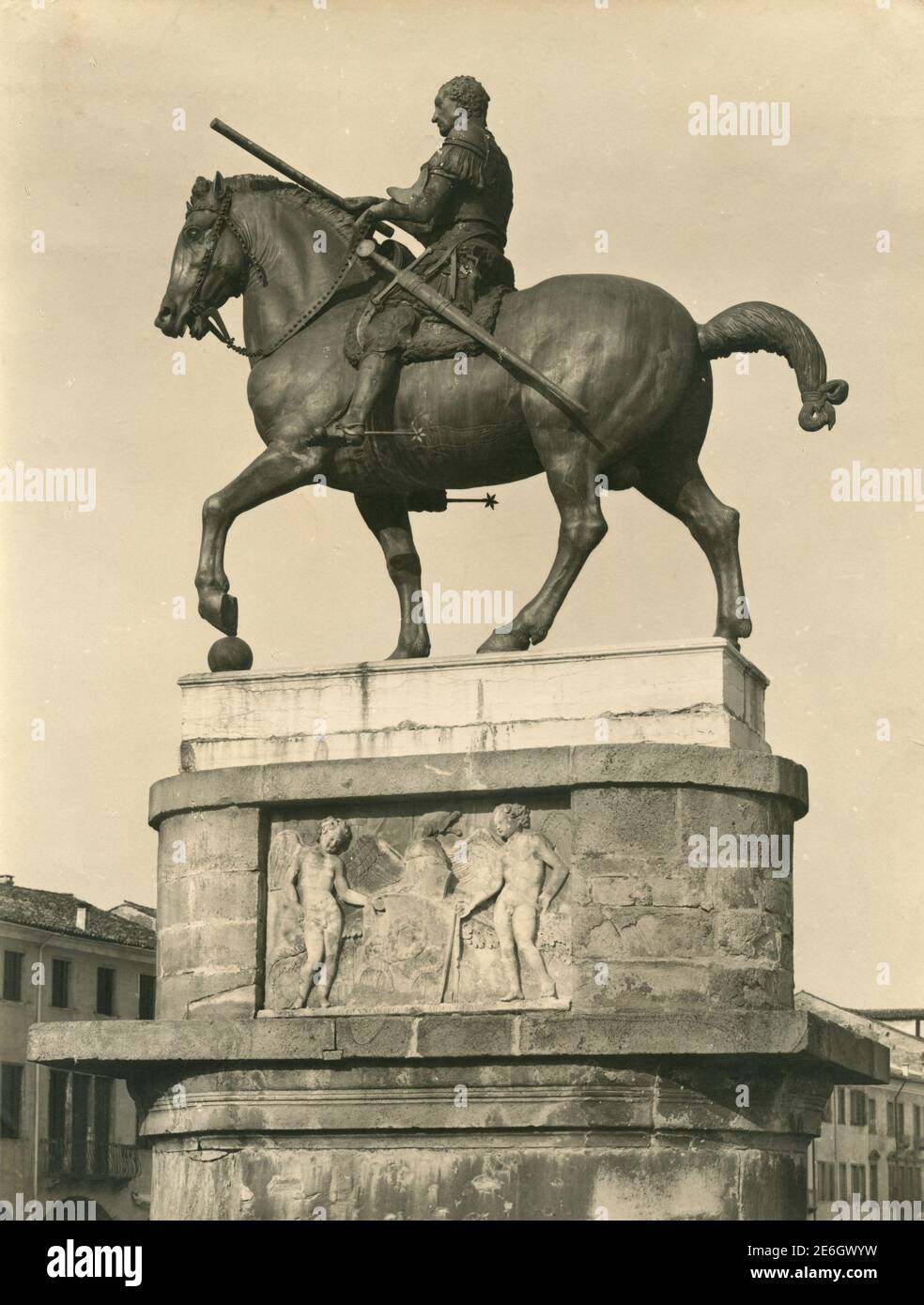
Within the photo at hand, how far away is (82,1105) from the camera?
55.7 metres

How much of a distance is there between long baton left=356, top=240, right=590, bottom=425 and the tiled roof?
35.7m

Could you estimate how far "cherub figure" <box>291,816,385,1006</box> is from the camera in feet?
58.9

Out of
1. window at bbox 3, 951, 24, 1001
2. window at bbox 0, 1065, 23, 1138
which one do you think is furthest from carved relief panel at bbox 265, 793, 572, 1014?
window at bbox 3, 951, 24, 1001

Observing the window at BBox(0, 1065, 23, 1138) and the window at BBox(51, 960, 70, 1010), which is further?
the window at BBox(51, 960, 70, 1010)

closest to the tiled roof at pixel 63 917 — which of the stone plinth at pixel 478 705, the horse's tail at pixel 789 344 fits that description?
the stone plinth at pixel 478 705

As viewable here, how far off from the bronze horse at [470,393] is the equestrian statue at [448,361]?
0.6 inches

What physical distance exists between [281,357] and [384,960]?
15.8ft

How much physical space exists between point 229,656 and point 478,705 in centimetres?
213

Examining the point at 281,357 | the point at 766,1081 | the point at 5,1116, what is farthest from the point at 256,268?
the point at 5,1116

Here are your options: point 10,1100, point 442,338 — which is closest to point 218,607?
point 442,338

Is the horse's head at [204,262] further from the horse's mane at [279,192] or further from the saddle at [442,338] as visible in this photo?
the saddle at [442,338]

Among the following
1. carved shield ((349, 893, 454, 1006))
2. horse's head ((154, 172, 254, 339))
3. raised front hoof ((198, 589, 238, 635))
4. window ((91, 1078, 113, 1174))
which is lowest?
window ((91, 1078, 113, 1174))

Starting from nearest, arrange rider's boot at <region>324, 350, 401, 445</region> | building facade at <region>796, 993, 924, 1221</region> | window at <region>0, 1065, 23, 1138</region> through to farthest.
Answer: rider's boot at <region>324, 350, 401, 445</region> < window at <region>0, 1065, 23, 1138</region> < building facade at <region>796, 993, 924, 1221</region>

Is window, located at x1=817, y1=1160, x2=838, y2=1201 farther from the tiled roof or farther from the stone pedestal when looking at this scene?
the stone pedestal
